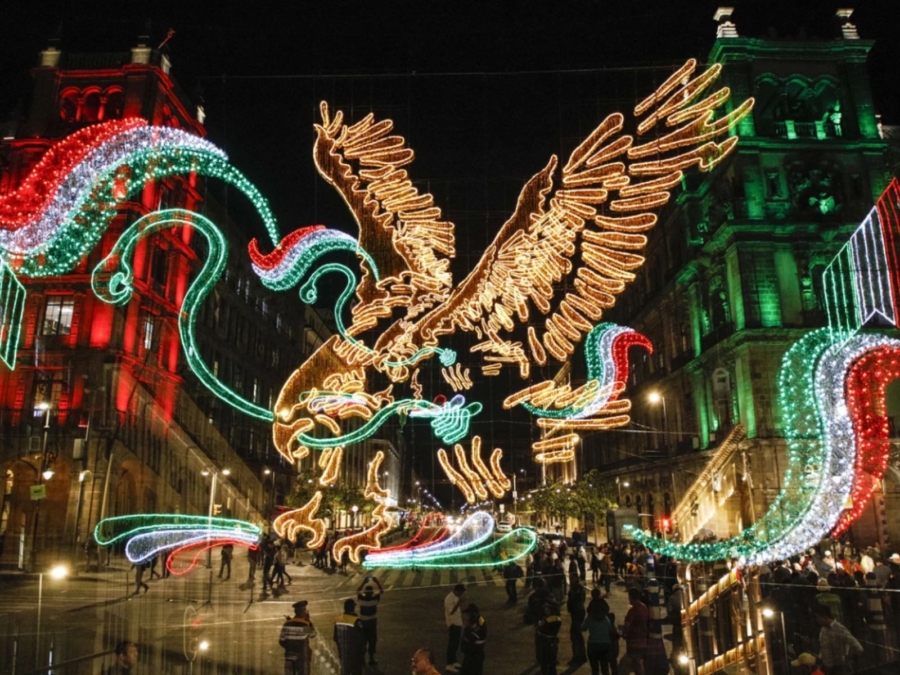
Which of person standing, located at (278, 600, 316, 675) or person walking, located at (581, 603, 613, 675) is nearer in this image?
person standing, located at (278, 600, 316, 675)

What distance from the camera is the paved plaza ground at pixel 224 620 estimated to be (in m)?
13.0

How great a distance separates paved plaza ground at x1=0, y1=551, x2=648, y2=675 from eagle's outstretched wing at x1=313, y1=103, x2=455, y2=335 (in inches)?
267

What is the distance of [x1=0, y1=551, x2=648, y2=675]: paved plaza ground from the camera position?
1298cm

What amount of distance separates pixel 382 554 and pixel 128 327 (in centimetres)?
1927

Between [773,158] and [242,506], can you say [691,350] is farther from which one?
[242,506]

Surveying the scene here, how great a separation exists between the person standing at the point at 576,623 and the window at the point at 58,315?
31.5 m

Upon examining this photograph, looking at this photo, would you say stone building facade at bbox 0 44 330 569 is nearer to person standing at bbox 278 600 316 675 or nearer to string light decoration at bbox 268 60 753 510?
string light decoration at bbox 268 60 753 510

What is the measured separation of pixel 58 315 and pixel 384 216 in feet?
93.3

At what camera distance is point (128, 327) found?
3794 cm

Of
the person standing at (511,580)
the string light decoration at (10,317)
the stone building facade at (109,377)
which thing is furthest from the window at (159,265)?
the person standing at (511,580)

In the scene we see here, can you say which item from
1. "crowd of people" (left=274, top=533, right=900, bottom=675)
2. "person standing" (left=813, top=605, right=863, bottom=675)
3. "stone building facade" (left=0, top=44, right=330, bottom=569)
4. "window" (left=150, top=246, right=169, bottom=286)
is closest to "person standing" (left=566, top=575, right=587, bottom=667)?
"crowd of people" (left=274, top=533, right=900, bottom=675)

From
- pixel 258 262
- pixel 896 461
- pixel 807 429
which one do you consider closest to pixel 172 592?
pixel 258 262

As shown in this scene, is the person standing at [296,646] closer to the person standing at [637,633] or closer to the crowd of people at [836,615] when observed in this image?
the person standing at [637,633]

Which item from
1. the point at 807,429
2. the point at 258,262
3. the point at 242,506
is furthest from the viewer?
the point at 242,506
